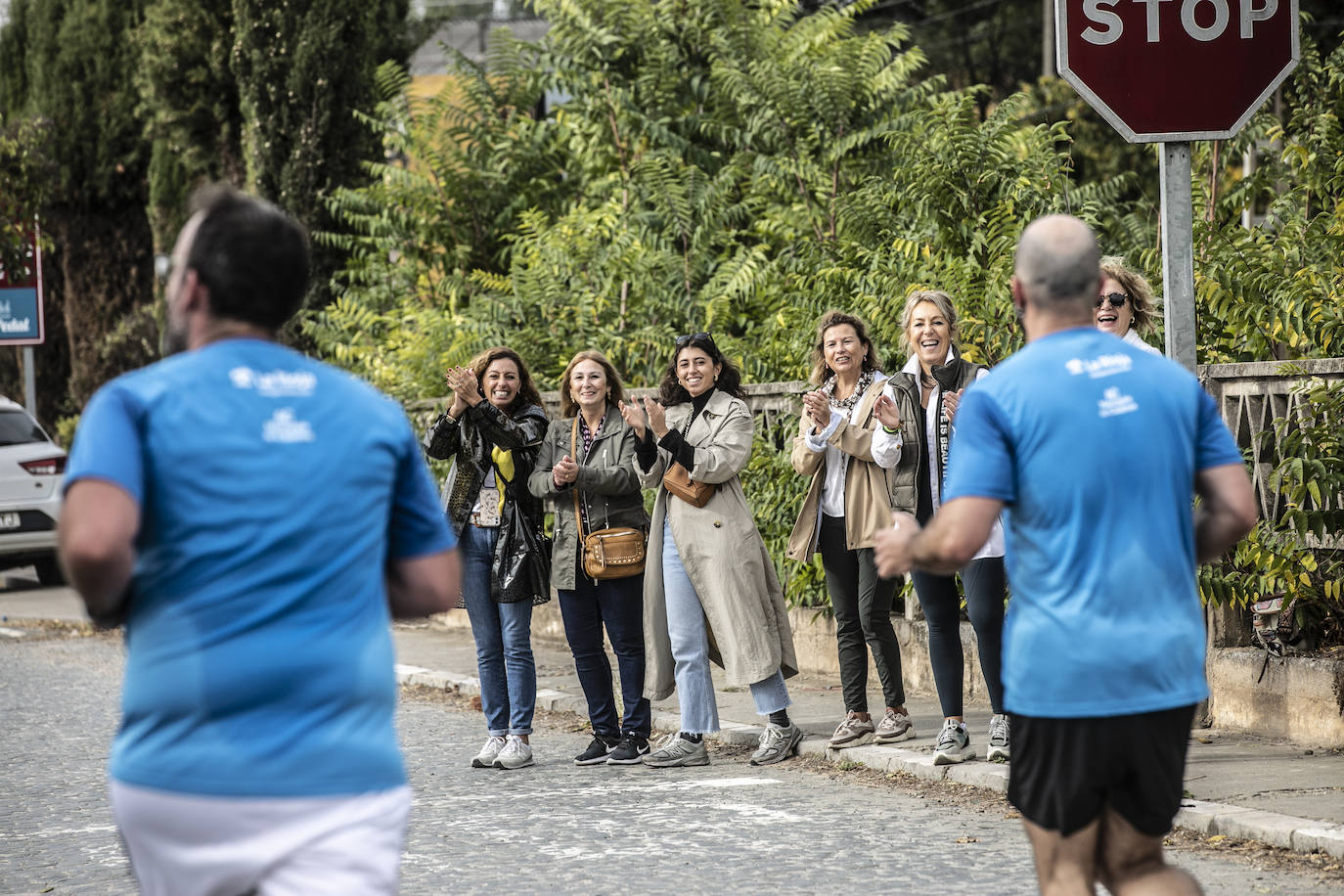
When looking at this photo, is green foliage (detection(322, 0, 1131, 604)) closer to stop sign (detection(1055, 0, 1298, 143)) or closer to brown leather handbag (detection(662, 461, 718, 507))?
brown leather handbag (detection(662, 461, 718, 507))

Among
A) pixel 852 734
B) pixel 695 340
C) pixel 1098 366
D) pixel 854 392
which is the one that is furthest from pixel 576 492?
pixel 1098 366

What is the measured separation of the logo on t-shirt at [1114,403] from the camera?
362 centimetres

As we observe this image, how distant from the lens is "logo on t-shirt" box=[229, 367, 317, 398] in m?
2.88

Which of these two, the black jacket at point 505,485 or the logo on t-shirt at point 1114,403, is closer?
the logo on t-shirt at point 1114,403

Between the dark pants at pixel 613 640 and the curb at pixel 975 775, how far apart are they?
642mm

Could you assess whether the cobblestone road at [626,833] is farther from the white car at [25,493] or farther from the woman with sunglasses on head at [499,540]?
the white car at [25,493]

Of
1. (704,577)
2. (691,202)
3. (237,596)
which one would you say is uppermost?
(691,202)

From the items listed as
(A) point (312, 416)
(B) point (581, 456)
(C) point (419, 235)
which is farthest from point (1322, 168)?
(C) point (419, 235)

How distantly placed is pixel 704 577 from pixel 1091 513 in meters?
4.69

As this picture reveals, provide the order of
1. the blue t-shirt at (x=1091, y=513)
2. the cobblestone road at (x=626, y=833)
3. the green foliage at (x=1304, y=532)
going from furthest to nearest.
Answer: the green foliage at (x=1304, y=532)
the cobblestone road at (x=626, y=833)
the blue t-shirt at (x=1091, y=513)

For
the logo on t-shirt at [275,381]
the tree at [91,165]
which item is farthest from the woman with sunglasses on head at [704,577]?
the tree at [91,165]

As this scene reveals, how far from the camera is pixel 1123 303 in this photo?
725cm

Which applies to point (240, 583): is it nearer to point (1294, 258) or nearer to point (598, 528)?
point (598, 528)

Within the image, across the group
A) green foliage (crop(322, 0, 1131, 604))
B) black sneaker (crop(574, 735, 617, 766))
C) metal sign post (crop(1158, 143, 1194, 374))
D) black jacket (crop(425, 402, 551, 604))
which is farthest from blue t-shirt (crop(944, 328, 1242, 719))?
green foliage (crop(322, 0, 1131, 604))
